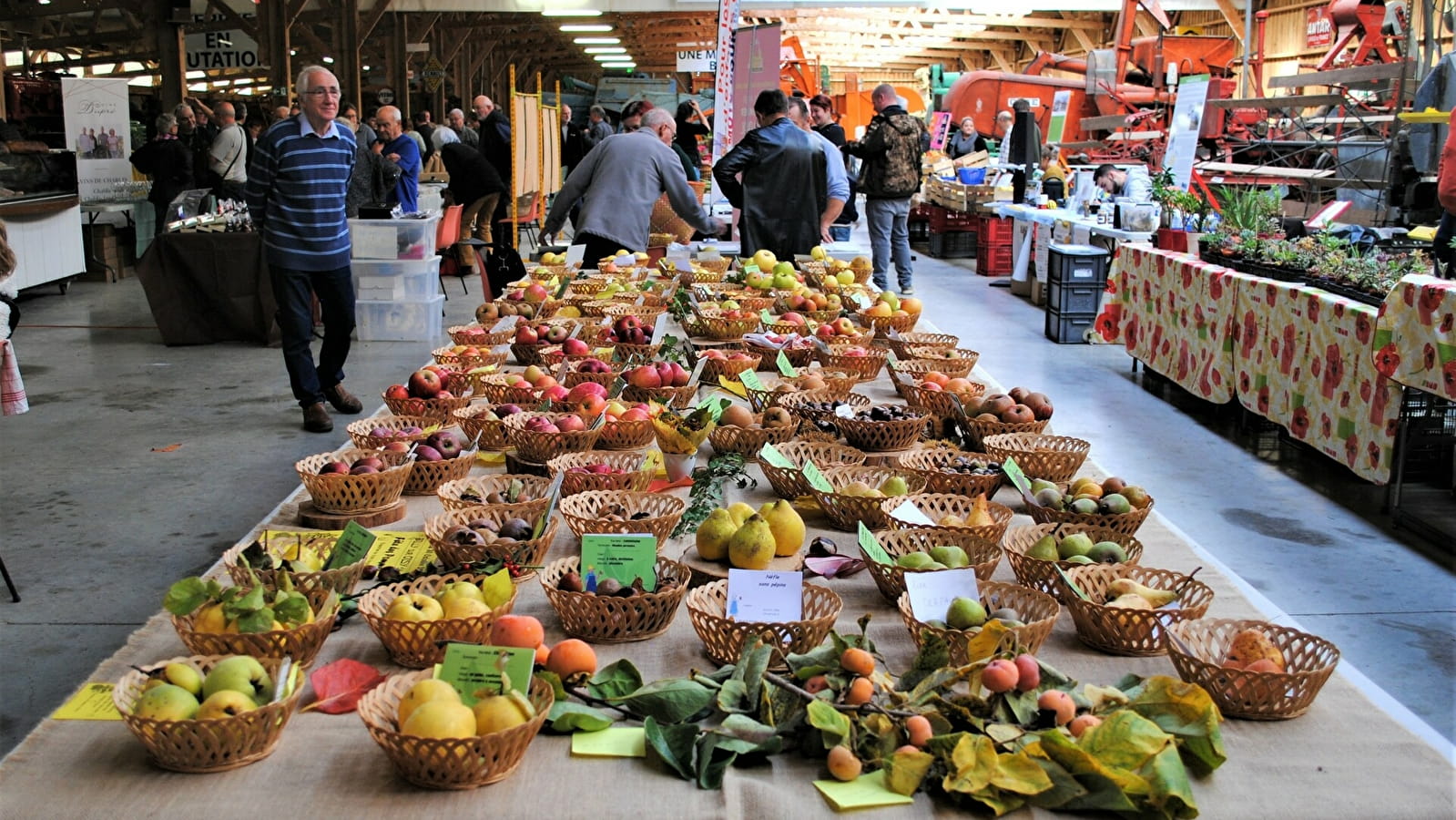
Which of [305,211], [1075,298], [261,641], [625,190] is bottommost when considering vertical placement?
[1075,298]

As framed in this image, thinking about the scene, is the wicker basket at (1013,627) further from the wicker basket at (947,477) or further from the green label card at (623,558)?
the wicker basket at (947,477)

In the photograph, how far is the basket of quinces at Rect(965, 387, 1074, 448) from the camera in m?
3.17

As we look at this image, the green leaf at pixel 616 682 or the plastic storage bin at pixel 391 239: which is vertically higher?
the plastic storage bin at pixel 391 239

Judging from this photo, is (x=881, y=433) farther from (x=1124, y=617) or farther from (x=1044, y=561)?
(x=1124, y=617)

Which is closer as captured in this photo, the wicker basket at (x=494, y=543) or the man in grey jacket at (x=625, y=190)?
the wicker basket at (x=494, y=543)

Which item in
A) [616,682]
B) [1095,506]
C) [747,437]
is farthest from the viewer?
[747,437]

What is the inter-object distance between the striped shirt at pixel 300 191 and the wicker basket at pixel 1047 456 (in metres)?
3.74

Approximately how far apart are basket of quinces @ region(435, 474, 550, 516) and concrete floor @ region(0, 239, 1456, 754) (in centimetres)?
144

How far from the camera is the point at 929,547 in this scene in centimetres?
227

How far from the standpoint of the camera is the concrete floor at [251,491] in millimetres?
3744

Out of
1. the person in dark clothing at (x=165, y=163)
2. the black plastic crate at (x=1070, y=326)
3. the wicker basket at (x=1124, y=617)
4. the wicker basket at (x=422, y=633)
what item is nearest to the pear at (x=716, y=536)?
the wicker basket at (x=422, y=633)

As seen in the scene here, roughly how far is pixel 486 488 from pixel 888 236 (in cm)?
824

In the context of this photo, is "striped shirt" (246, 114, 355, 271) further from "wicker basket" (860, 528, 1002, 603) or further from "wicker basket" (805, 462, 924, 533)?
"wicker basket" (860, 528, 1002, 603)

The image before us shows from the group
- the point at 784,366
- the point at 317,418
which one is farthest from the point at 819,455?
the point at 317,418
